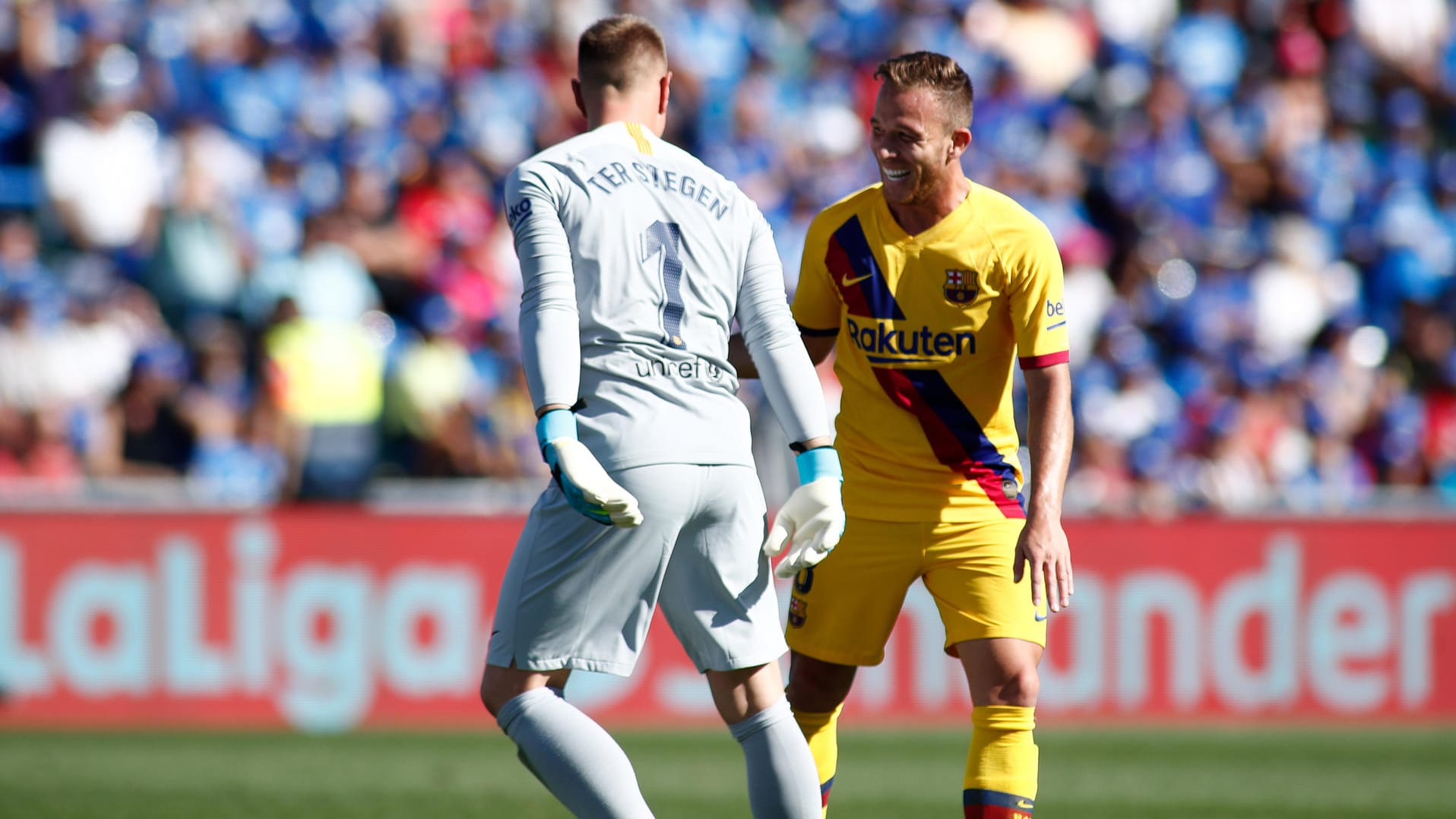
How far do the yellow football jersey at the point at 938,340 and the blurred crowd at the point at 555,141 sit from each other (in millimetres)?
5869

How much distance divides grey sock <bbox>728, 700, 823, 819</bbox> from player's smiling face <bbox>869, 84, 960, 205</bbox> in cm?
156

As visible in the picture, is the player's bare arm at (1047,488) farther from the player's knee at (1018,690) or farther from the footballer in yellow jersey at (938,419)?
the player's knee at (1018,690)

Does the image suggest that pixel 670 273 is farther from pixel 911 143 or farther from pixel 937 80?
pixel 937 80

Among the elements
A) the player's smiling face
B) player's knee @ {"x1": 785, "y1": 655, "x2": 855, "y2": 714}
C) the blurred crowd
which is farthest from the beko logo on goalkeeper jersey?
the blurred crowd

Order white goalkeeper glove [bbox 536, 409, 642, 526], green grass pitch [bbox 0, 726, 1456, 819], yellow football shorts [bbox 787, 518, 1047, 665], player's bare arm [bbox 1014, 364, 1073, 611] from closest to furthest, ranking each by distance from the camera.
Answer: white goalkeeper glove [bbox 536, 409, 642, 526]
player's bare arm [bbox 1014, 364, 1073, 611]
yellow football shorts [bbox 787, 518, 1047, 665]
green grass pitch [bbox 0, 726, 1456, 819]

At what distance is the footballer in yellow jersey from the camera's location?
4.91 meters

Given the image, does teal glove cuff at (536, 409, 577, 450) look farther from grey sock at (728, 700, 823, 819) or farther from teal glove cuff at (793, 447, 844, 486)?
grey sock at (728, 700, 823, 819)

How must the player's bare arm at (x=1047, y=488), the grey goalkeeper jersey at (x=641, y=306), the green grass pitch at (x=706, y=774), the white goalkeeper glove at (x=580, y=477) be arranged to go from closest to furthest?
1. the white goalkeeper glove at (x=580, y=477)
2. the grey goalkeeper jersey at (x=641, y=306)
3. the player's bare arm at (x=1047, y=488)
4. the green grass pitch at (x=706, y=774)

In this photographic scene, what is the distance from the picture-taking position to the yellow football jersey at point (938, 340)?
503 cm

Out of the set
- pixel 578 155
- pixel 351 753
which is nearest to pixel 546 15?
pixel 351 753

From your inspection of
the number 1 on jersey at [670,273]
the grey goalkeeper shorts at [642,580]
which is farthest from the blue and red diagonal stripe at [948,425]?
the number 1 on jersey at [670,273]

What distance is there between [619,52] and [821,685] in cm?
199

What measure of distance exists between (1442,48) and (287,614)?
12.1 meters

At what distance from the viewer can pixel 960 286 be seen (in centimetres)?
507
